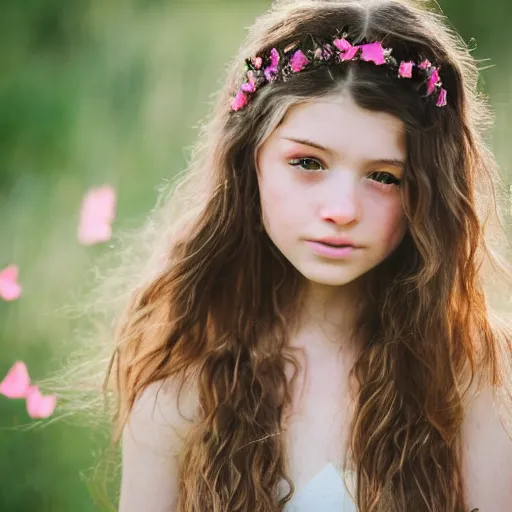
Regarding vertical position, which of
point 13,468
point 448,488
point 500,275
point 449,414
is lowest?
point 13,468

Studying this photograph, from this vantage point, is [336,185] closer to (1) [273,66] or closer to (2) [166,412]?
(1) [273,66]

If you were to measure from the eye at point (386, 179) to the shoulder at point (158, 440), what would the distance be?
502 millimetres

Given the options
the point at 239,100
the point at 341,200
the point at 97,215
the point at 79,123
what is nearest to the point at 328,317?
the point at 341,200

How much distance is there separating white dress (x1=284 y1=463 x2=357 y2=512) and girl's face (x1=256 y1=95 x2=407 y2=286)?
1.10ft

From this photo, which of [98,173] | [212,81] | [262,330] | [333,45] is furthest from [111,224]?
[333,45]

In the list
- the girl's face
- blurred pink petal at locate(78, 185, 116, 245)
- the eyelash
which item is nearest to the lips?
the girl's face

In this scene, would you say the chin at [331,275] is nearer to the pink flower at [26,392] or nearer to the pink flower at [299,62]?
the pink flower at [299,62]

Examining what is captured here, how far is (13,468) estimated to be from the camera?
256 cm

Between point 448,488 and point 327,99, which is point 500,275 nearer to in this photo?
point 448,488

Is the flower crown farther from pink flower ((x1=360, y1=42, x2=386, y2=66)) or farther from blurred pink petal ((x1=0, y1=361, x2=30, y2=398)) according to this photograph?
blurred pink petal ((x1=0, y1=361, x2=30, y2=398))

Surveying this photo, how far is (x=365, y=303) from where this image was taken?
5.80 feet

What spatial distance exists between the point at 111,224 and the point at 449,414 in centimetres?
146

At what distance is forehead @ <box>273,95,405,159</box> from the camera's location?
1.54m

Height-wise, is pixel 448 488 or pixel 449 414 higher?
pixel 449 414
